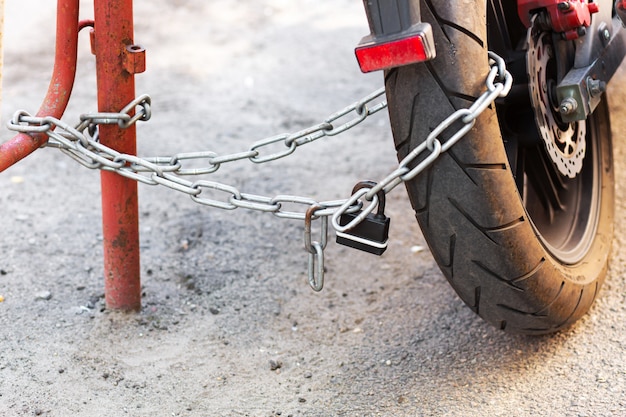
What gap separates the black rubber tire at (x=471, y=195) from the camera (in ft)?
5.76

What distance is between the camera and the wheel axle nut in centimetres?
203

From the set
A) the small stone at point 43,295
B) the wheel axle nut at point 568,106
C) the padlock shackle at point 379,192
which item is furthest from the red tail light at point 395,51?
the small stone at point 43,295

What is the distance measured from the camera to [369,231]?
1.80m

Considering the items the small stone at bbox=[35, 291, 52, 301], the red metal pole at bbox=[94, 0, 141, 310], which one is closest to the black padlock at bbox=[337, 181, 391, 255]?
the red metal pole at bbox=[94, 0, 141, 310]

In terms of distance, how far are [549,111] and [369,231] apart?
2.07 ft

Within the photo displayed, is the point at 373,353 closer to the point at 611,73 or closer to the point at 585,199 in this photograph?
the point at 585,199

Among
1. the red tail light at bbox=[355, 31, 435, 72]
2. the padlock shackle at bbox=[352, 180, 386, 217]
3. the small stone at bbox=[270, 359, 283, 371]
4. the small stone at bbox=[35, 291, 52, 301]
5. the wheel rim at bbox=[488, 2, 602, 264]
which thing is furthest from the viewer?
the small stone at bbox=[35, 291, 52, 301]

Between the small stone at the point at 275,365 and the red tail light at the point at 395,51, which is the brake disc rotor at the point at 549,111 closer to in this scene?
the red tail light at the point at 395,51

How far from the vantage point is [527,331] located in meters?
2.12

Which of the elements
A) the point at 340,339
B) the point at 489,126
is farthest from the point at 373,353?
the point at 489,126

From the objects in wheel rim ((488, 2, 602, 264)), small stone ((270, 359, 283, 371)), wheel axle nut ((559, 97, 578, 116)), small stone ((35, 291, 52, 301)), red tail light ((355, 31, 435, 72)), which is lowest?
small stone ((270, 359, 283, 371))

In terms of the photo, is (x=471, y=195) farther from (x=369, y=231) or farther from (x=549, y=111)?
(x=549, y=111)

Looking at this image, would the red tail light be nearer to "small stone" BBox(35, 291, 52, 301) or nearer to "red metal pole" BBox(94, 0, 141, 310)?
"red metal pole" BBox(94, 0, 141, 310)

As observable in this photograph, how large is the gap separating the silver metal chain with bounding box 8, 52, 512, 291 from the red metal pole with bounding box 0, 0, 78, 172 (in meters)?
0.04
